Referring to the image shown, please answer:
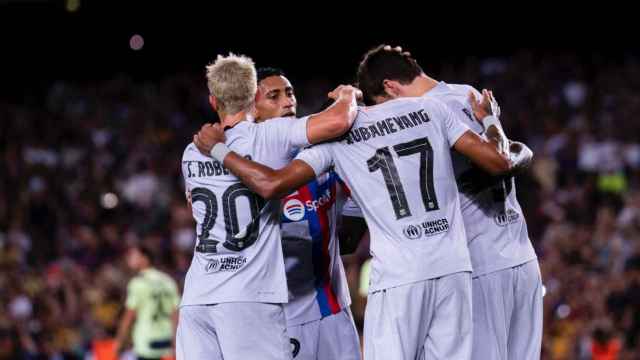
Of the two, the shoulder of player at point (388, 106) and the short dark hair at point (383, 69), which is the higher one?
the short dark hair at point (383, 69)

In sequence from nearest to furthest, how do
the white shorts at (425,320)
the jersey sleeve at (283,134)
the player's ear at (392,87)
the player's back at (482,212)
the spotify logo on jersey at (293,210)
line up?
the white shorts at (425,320), the jersey sleeve at (283,134), the player's ear at (392,87), the player's back at (482,212), the spotify logo on jersey at (293,210)

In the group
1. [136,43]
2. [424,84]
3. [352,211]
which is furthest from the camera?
[136,43]

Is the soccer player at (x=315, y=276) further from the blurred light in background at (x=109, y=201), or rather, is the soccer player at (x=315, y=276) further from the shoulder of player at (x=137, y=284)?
the blurred light in background at (x=109, y=201)

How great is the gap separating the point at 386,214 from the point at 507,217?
Result: 92cm

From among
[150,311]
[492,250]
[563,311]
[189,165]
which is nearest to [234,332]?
[189,165]

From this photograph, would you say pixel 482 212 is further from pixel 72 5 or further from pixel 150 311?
pixel 72 5

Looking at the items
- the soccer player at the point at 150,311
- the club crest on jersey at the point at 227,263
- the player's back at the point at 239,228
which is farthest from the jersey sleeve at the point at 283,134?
the soccer player at the point at 150,311

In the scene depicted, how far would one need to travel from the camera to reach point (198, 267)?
5.75m

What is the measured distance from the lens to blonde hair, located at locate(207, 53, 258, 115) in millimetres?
5711

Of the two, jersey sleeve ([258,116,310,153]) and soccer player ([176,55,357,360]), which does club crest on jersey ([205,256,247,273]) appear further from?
jersey sleeve ([258,116,310,153])

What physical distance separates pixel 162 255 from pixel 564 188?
5762 millimetres

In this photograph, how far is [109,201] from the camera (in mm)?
17594

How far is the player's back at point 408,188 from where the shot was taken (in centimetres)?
542

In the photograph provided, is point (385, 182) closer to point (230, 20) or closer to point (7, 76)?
point (230, 20)
